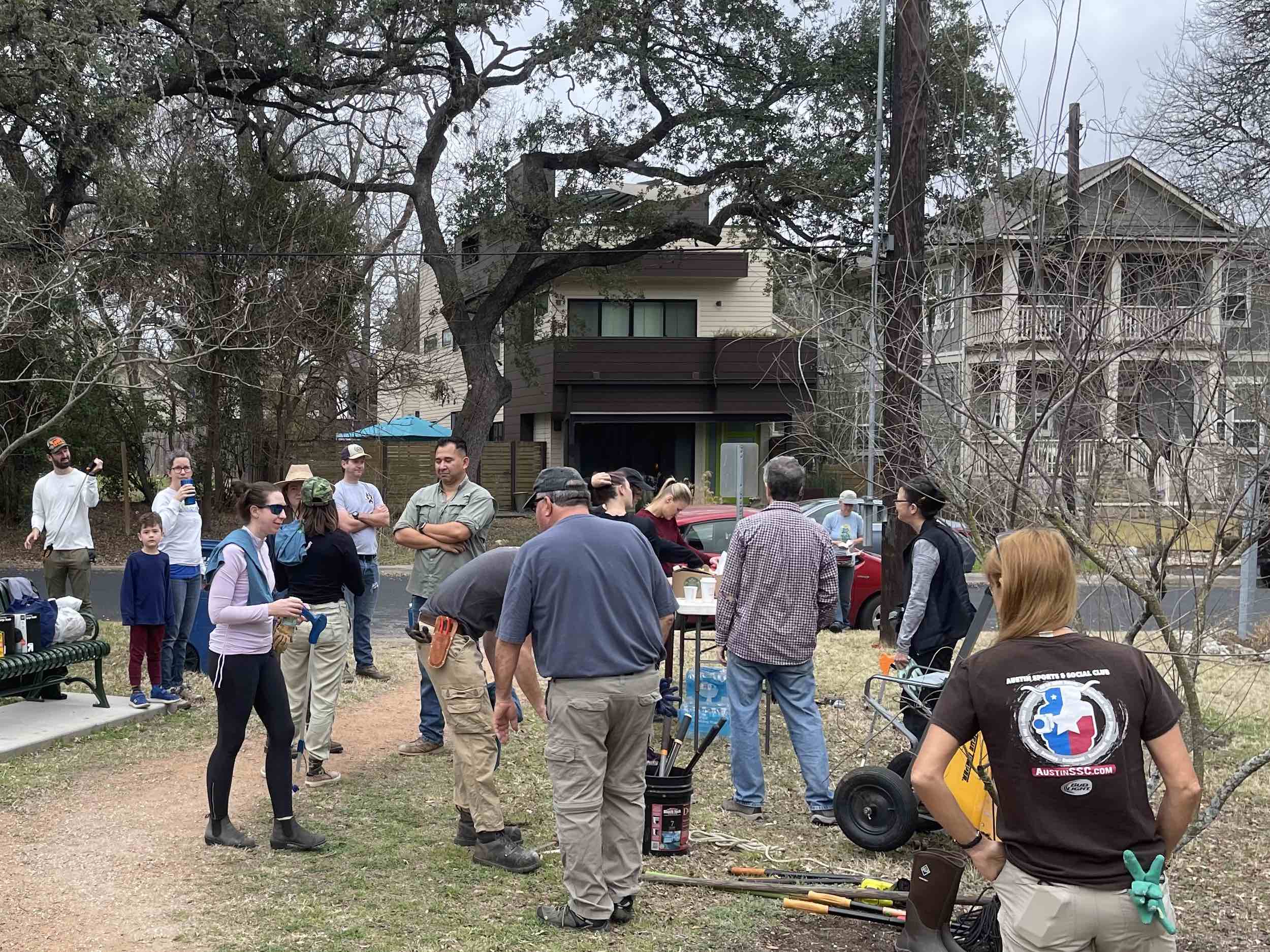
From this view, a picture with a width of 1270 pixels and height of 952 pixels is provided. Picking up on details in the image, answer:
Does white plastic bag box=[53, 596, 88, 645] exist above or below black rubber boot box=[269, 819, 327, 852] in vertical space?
above

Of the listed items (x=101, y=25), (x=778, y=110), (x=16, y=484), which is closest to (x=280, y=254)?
(x=101, y=25)

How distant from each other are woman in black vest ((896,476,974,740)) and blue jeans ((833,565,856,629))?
709 centimetres

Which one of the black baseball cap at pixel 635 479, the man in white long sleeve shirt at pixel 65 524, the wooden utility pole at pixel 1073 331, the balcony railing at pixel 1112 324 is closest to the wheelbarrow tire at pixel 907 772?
the wooden utility pole at pixel 1073 331

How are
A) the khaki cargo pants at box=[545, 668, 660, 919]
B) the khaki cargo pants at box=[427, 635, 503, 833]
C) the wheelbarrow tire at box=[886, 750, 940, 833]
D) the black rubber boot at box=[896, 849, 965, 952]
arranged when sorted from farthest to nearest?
the wheelbarrow tire at box=[886, 750, 940, 833] → the khaki cargo pants at box=[427, 635, 503, 833] → the khaki cargo pants at box=[545, 668, 660, 919] → the black rubber boot at box=[896, 849, 965, 952]

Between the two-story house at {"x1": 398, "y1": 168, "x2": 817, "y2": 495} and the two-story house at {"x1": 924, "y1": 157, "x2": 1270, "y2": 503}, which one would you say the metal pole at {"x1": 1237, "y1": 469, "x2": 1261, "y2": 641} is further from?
the two-story house at {"x1": 398, "y1": 168, "x2": 817, "y2": 495}

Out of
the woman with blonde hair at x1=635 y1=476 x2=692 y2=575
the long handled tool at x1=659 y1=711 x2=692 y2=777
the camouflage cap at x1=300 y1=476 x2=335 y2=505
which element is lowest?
the long handled tool at x1=659 y1=711 x2=692 y2=777

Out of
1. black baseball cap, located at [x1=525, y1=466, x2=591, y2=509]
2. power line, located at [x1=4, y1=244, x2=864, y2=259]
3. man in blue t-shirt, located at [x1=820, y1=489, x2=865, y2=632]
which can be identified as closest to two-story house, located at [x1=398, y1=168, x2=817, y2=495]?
power line, located at [x1=4, y1=244, x2=864, y2=259]

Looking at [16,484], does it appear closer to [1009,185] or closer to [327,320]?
[327,320]

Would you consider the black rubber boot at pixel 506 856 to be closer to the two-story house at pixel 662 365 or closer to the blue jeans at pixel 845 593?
the blue jeans at pixel 845 593

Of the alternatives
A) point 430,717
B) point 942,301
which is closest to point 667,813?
point 430,717

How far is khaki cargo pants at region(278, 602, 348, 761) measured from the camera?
716cm

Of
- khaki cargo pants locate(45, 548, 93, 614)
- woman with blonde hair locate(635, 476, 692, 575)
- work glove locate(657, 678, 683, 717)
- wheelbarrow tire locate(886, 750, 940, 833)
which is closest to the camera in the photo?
→ wheelbarrow tire locate(886, 750, 940, 833)

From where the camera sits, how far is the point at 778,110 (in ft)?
72.1

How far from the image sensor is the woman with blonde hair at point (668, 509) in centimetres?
928
